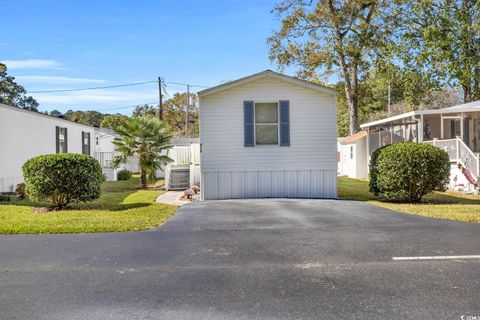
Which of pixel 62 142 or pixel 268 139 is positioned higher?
pixel 62 142

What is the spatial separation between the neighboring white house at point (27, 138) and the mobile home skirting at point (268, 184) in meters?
7.57

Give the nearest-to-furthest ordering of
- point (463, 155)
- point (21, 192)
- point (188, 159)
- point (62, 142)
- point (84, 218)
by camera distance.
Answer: point (84, 218) → point (21, 192) → point (463, 155) → point (188, 159) → point (62, 142)

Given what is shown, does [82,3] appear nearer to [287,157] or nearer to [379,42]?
[287,157]

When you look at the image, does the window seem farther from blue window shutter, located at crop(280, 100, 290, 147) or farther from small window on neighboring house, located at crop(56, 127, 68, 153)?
small window on neighboring house, located at crop(56, 127, 68, 153)

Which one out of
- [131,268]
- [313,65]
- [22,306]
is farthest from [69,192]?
[313,65]

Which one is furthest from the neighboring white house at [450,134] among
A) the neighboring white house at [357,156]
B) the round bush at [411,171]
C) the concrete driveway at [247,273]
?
the concrete driveway at [247,273]

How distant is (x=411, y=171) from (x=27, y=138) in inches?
562

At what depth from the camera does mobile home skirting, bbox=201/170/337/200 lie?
13953mm

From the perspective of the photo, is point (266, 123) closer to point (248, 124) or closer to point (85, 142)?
point (248, 124)

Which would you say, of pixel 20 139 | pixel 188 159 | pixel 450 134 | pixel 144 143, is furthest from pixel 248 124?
pixel 450 134

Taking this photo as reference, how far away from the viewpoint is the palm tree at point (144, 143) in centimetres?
1942

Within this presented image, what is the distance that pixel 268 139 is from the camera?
46.1ft

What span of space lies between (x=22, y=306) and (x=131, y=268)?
148cm

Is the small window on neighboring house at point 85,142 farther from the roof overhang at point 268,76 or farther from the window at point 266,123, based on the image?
the window at point 266,123
